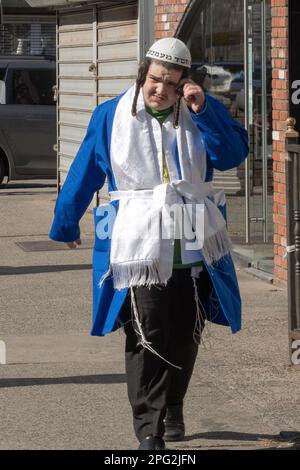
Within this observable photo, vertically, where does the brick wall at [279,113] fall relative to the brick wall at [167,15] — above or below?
below

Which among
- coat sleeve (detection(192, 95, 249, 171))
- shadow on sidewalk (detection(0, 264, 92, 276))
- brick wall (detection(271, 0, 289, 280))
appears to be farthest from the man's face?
shadow on sidewalk (detection(0, 264, 92, 276))

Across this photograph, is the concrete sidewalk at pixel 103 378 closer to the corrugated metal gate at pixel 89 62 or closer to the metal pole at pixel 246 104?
the metal pole at pixel 246 104

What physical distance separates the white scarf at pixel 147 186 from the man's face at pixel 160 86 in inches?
2.8

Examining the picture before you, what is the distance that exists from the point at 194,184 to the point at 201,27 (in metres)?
7.39

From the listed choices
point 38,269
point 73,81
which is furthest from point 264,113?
point 73,81

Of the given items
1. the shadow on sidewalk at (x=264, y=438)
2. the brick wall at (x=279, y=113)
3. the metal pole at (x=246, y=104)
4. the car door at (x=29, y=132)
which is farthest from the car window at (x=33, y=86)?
the shadow on sidewalk at (x=264, y=438)

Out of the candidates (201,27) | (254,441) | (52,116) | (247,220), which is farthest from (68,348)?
(52,116)

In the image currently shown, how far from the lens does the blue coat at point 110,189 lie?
542 cm

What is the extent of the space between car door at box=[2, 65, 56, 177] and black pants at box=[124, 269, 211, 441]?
13103 millimetres

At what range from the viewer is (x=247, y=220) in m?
11.2

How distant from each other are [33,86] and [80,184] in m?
13.8

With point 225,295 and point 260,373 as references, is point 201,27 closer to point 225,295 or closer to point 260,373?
point 260,373

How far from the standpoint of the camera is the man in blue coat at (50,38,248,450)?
5.39m

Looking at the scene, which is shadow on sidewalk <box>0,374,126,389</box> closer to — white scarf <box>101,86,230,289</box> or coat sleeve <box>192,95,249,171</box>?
white scarf <box>101,86,230,289</box>
